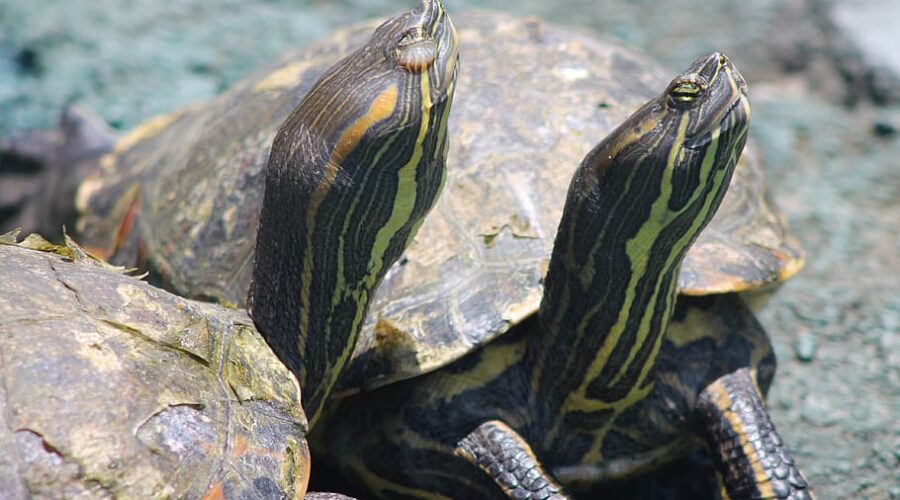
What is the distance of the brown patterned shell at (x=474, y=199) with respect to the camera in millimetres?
3604

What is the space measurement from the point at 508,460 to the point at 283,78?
6.55 ft

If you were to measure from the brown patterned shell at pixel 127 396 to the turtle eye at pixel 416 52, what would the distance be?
0.99 m

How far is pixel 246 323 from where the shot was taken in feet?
11.5

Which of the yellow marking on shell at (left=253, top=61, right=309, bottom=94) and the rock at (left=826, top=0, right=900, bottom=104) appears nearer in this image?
the yellow marking on shell at (left=253, top=61, right=309, bottom=94)

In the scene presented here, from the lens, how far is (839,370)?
4797 mm

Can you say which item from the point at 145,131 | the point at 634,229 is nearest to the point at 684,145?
the point at 634,229

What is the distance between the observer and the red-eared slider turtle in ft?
Answer: 10.3

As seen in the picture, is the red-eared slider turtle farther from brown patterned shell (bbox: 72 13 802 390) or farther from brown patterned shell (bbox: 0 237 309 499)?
brown patterned shell (bbox: 0 237 309 499)

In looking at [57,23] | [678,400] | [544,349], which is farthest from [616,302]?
[57,23]

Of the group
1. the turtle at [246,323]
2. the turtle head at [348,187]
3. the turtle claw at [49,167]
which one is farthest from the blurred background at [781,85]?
the turtle at [246,323]

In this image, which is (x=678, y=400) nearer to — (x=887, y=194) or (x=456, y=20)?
(x=456, y=20)

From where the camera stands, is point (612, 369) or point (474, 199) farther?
point (474, 199)

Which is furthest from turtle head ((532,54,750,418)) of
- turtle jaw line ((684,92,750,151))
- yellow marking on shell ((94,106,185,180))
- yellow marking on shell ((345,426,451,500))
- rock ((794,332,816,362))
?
yellow marking on shell ((94,106,185,180))

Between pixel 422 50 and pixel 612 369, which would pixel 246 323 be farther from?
pixel 612 369
